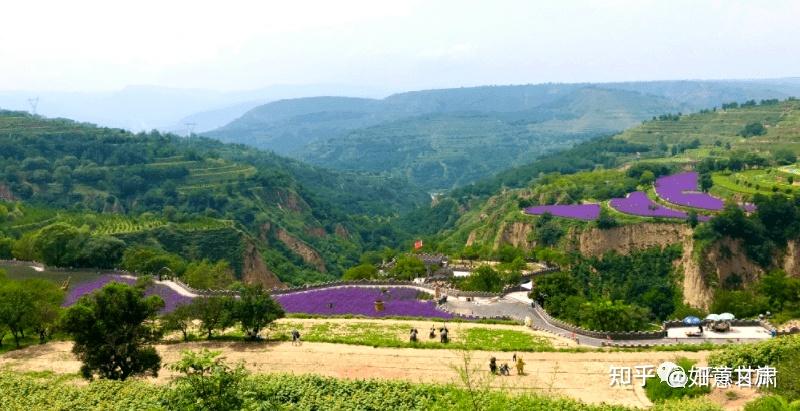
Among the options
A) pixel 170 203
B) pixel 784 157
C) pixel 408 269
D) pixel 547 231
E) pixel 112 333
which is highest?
pixel 112 333

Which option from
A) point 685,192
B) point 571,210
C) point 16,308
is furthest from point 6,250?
point 685,192

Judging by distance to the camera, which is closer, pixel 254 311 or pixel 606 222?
pixel 254 311

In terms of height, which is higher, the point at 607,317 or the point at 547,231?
the point at 607,317

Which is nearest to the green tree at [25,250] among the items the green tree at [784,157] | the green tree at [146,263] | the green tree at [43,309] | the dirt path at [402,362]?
the green tree at [146,263]

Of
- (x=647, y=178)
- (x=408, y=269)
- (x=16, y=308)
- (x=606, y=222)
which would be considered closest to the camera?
(x=16, y=308)

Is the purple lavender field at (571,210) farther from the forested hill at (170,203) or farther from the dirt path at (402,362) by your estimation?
the dirt path at (402,362)

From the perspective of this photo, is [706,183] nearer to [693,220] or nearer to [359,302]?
[693,220]
